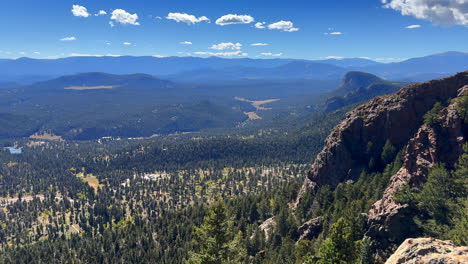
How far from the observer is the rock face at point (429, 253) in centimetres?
3254

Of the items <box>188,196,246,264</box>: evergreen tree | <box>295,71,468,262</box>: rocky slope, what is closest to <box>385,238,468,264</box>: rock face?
<box>188,196,246,264</box>: evergreen tree

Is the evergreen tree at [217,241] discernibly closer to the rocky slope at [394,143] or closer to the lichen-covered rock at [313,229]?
the rocky slope at [394,143]

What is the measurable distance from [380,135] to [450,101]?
82.9ft

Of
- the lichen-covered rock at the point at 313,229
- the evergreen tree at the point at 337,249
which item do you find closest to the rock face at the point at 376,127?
the lichen-covered rock at the point at 313,229

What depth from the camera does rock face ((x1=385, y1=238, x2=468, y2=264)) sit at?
32.5 meters

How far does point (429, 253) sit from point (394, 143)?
268ft

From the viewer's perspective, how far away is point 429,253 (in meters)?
35.1

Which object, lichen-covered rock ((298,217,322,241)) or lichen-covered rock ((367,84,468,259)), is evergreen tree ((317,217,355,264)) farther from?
lichen-covered rock ((298,217,322,241))

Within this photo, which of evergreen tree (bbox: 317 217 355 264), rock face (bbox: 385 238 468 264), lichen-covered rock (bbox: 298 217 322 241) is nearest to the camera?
rock face (bbox: 385 238 468 264)

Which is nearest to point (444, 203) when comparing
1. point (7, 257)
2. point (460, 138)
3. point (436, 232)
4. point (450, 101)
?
point (436, 232)

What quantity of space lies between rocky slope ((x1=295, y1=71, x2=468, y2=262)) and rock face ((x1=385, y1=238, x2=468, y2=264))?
3431cm

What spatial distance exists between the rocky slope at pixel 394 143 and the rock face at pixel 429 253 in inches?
1351

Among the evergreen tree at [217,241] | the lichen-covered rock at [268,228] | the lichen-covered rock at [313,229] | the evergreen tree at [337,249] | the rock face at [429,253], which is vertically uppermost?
the rock face at [429,253]

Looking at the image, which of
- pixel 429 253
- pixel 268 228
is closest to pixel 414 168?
pixel 429 253
